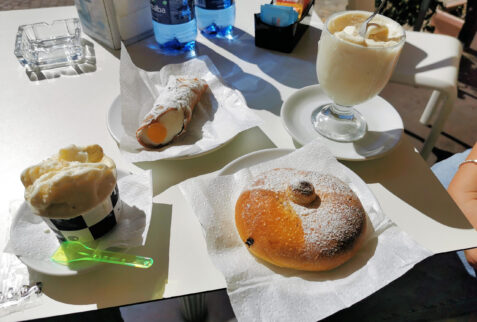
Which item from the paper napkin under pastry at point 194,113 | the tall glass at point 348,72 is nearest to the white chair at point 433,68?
the tall glass at point 348,72

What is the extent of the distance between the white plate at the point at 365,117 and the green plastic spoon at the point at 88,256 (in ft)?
1.45

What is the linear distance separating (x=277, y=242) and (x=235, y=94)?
47 cm

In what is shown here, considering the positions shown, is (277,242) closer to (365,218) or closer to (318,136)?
(365,218)

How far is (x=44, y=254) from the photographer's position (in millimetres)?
588

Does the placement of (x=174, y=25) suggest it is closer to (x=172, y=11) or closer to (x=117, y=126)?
(x=172, y=11)

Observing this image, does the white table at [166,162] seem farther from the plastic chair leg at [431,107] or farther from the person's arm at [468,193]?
the plastic chair leg at [431,107]

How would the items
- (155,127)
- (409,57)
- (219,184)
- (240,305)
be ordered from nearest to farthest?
(240,305)
(219,184)
(155,127)
(409,57)

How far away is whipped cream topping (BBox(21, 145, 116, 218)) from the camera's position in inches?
20.4

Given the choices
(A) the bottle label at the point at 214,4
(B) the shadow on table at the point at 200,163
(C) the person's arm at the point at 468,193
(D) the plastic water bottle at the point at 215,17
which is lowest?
(C) the person's arm at the point at 468,193

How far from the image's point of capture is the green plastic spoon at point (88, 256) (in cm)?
58

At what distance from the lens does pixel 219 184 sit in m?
0.70

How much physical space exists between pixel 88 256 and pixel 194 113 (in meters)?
0.46

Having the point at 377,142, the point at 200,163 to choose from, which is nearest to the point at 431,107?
the point at 377,142

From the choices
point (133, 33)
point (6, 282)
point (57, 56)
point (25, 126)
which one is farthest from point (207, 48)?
point (6, 282)
